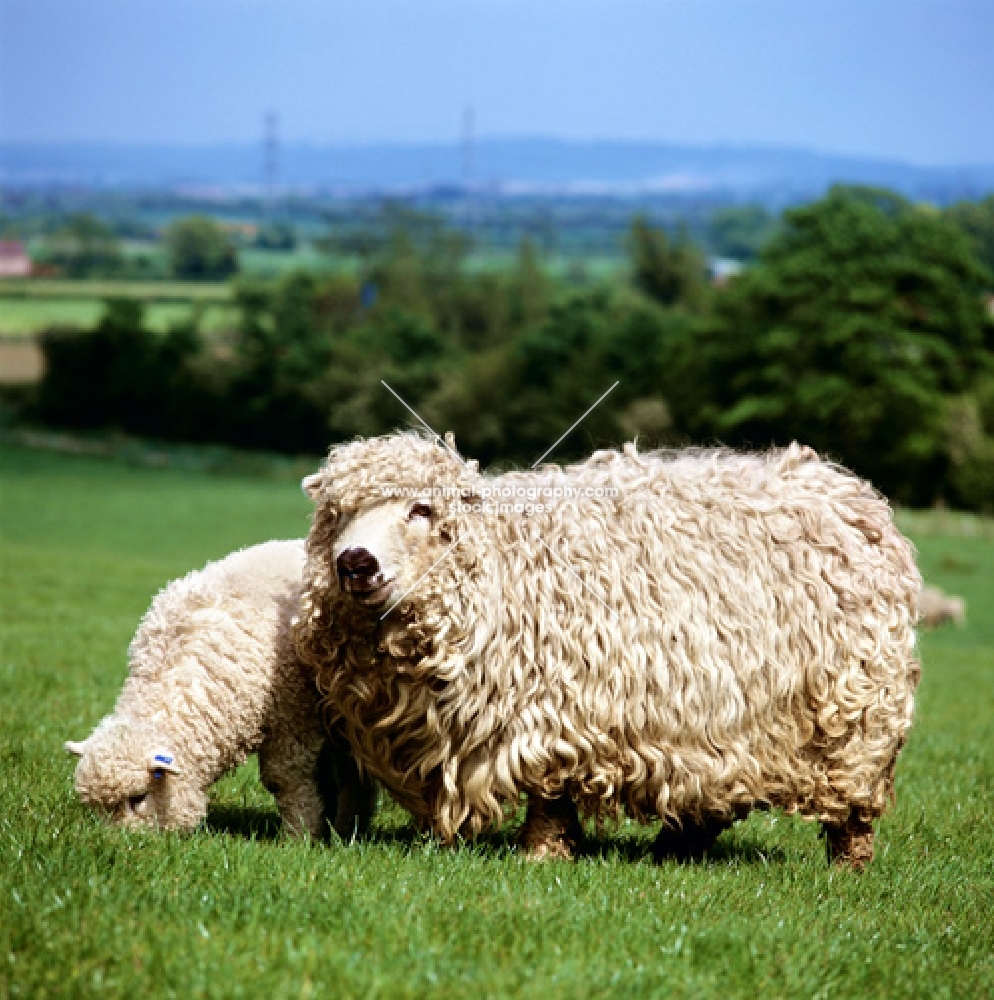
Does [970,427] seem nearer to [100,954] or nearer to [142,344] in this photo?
[142,344]

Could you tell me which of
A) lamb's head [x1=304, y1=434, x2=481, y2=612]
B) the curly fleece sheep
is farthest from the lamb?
lamb's head [x1=304, y1=434, x2=481, y2=612]

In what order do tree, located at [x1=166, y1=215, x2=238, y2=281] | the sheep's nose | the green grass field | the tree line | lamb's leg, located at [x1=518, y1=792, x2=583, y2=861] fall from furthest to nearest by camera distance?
tree, located at [x1=166, y1=215, x2=238, y2=281] → the tree line → lamb's leg, located at [x1=518, y1=792, x2=583, y2=861] → the sheep's nose → the green grass field

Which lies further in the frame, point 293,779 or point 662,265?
point 662,265

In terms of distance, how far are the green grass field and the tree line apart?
123 ft

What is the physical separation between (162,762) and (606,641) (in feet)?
7.02

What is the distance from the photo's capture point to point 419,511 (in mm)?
6762

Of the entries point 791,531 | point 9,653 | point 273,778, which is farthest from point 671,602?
point 9,653

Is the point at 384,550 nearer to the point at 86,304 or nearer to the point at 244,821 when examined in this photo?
the point at 244,821

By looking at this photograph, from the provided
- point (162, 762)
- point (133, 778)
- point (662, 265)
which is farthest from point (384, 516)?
point (662, 265)

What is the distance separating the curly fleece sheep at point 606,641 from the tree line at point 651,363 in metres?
37.8

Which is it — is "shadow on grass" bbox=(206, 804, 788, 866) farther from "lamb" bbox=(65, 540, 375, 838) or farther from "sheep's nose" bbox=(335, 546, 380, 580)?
"sheep's nose" bbox=(335, 546, 380, 580)

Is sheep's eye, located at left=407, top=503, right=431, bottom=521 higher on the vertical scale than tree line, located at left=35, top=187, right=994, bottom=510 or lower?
higher

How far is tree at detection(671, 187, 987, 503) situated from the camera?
66.4 m

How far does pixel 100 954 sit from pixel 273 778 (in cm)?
245
